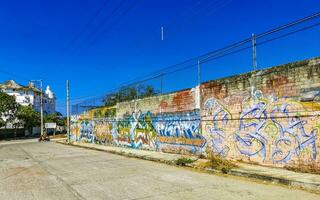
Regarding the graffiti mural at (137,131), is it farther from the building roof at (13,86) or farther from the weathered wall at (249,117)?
the building roof at (13,86)

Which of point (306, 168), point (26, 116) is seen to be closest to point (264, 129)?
point (306, 168)

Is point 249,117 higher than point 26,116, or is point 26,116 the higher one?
point 26,116

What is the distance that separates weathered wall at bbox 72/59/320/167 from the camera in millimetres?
11711

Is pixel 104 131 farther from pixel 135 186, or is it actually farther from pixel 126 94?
pixel 135 186

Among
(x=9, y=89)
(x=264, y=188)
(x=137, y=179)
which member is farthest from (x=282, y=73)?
(x=9, y=89)

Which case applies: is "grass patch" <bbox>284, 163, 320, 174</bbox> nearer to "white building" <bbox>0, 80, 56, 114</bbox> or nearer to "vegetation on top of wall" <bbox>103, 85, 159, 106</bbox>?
"vegetation on top of wall" <bbox>103, 85, 159, 106</bbox>

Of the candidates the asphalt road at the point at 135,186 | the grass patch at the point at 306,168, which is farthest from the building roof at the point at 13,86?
the grass patch at the point at 306,168

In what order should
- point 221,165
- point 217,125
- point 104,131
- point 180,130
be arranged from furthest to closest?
1. point 104,131
2. point 180,130
3. point 217,125
4. point 221,165

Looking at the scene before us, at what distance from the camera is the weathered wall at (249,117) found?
38.4ft

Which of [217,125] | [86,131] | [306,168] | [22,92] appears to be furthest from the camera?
[22,92]

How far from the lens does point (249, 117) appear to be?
14.1m

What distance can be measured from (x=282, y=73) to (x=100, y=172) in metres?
7.58

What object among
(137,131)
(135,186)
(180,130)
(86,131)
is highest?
(180,130)

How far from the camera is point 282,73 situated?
1273 cm
